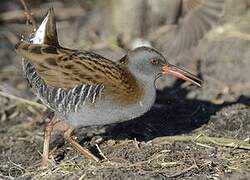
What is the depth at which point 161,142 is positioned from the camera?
237 inches

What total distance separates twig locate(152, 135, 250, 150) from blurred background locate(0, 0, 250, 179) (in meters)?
0.05

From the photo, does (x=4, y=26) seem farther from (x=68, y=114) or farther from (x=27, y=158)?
(x=68, y=114)

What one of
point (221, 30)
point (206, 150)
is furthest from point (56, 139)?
point (221, 30)

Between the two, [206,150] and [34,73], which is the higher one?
[34,73]

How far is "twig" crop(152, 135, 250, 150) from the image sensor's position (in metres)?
5.84

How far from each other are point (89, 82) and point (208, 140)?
1.08m

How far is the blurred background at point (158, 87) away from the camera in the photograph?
18.6 ft

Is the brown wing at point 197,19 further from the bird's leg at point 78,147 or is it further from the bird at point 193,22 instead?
the bird's leg at point 78,147

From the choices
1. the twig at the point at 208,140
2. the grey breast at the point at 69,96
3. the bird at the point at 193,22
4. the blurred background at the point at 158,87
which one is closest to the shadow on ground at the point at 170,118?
the blurred background at the point at 158,87

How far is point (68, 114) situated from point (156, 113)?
1650 mm

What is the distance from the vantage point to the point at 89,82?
552cm

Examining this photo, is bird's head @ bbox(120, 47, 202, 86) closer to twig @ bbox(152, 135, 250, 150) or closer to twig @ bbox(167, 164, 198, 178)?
twig @ bbox(152, 135, 250, 150)

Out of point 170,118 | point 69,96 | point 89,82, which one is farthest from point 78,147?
point 170,118

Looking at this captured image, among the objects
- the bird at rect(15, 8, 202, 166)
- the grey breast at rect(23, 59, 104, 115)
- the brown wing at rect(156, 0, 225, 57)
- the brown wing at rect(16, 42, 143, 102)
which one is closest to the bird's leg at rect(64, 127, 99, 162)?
the bird at rect(15, 8, 202, 166)
